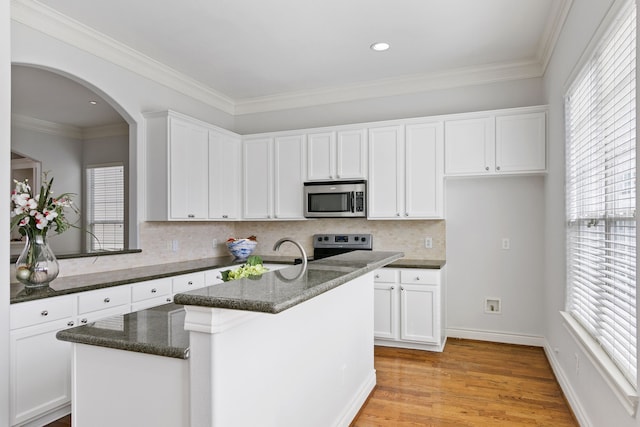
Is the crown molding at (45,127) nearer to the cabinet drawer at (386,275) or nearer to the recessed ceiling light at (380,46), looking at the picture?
the recessed ceiling light at (380,46)

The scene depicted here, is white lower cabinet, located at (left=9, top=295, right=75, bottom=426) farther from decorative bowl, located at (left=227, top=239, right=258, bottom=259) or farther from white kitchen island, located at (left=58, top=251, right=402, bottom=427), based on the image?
decorative bowl, located at (left=227, top=239, right=258, bottom=259)

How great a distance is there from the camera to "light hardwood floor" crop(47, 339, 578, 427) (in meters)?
2.61

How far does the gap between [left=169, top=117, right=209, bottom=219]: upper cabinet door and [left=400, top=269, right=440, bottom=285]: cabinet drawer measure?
2.11 metres

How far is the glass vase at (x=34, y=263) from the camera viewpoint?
2.67 m

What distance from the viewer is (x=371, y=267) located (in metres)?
2.17

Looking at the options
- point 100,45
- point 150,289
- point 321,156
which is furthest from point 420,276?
point 100,45

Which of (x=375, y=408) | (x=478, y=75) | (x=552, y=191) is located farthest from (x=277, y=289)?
(x=478, y=75)

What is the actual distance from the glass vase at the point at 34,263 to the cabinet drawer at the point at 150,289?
627mm

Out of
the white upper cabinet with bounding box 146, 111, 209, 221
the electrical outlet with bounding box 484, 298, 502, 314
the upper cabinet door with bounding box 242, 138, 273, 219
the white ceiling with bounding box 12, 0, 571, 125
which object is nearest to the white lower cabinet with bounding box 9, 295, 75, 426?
the white upper cabinet with bounding box 146, 111, 209, 221

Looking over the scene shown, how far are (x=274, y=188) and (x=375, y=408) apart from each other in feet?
8.90

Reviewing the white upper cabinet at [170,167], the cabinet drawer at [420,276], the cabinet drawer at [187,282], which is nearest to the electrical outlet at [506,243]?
the cabinet drawer at [420,276]

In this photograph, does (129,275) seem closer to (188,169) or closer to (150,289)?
(150,289)

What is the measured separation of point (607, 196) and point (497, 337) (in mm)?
2497

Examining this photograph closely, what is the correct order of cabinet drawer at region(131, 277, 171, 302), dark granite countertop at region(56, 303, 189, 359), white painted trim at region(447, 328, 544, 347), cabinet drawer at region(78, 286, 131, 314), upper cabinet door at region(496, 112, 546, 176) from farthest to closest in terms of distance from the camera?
white painted trim at region(447, 328, 544, 347), upper cabinet door at region(496, 112, 546, 176), cabinet drawer at region(131, 277, 171, 302), cabinet drawer at region(78, 286, 131, 314), dark granite countertop at region(56, 303, 189, 359)
